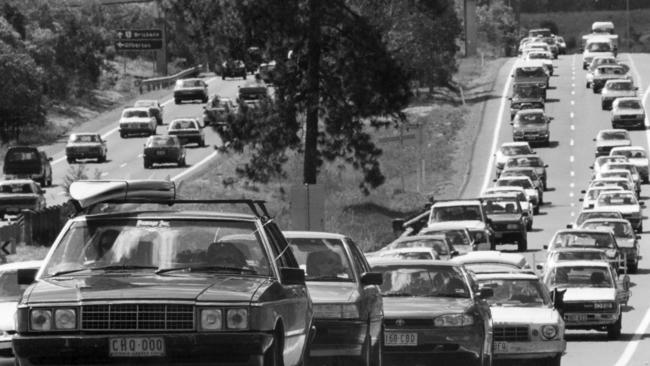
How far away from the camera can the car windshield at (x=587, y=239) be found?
4281 cm

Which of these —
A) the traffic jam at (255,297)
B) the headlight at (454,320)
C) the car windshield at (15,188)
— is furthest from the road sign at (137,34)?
the headlight at (454,320)

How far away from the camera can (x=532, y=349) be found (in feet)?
76.9

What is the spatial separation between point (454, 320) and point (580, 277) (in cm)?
1445

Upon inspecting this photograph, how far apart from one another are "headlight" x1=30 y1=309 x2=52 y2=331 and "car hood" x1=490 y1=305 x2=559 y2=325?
40.0 feet

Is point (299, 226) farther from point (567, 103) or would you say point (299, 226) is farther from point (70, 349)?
point (567, 103)

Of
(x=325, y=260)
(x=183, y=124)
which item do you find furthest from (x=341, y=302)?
(x=183, y=124)

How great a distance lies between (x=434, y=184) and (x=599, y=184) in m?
12.5

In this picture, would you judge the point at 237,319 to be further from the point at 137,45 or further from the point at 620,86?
the point at 137,45

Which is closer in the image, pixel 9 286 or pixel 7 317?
pixel 7 317

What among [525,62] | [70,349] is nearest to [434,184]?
[525,62]

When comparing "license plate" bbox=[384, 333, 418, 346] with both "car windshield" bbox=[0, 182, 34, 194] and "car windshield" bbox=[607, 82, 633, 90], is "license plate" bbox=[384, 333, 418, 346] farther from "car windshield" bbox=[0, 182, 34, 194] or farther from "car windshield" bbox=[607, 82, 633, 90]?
"car windshield" bbox=[607, 82, 633, 90]

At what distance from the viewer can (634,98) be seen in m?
89.8

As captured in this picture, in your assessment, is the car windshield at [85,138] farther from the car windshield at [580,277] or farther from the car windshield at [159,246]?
the car windshield at [159,246]

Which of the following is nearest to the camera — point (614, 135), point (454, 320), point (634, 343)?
point (454, 320)
